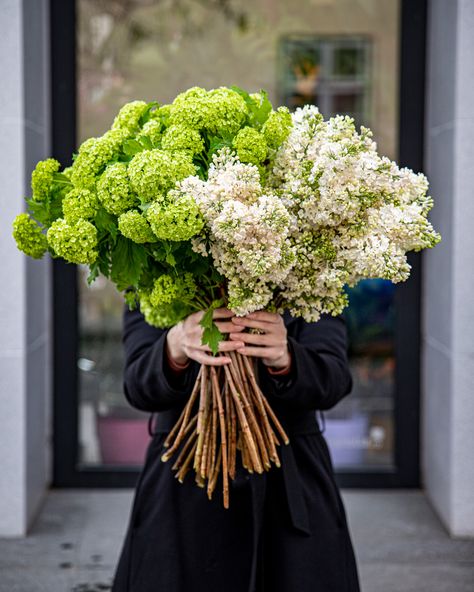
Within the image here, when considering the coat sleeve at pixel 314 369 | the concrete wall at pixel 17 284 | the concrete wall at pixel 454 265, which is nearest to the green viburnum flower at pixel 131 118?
the coat sleeve at pixel 314 369

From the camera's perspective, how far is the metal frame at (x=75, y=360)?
4.47m

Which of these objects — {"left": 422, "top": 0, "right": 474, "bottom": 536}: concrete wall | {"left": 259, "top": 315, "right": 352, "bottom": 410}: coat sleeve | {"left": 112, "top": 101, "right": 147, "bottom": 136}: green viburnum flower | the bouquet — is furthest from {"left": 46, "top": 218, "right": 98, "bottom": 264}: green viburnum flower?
{"left": 422, "top": 0, "right": 474, "bottom": 536}: concrete wall

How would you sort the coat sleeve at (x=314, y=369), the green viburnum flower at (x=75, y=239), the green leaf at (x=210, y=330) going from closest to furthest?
the green viburnum flower at (x=75, y=239) < the green leaf at (x=210, y=330) < the coat sleeve at (x=314, y=369)

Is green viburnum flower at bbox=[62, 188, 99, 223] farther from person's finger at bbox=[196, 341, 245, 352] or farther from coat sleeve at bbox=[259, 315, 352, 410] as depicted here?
coat sleeve at bbox=[259, 315, 352, 410]

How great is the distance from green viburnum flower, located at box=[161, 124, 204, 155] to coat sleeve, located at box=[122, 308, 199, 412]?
52 centimetres

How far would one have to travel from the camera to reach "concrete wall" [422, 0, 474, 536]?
3838 mm

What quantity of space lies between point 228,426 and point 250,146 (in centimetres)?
64

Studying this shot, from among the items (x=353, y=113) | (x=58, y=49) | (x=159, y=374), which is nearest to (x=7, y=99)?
(x=58, y=49)

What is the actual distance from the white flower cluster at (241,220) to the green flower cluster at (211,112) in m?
0.08

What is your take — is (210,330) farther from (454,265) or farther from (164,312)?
(454,265)

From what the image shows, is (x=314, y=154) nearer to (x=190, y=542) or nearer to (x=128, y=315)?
(x=128, y=315)

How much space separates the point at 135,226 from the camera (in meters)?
1.69

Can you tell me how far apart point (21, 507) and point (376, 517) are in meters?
1.66

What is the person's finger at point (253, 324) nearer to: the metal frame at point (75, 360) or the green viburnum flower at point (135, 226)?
the green viburnum flower at point (135, 226)
